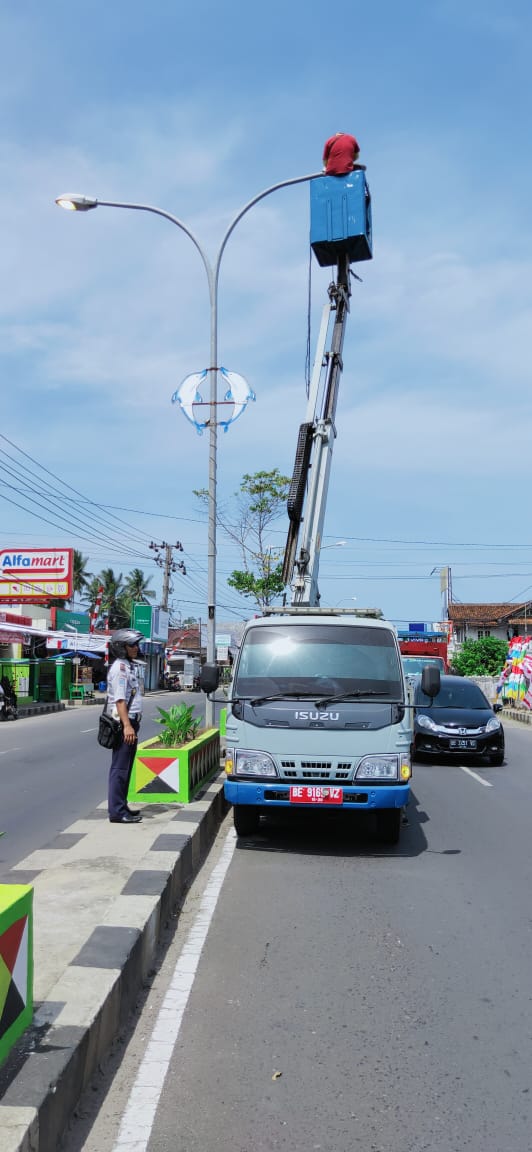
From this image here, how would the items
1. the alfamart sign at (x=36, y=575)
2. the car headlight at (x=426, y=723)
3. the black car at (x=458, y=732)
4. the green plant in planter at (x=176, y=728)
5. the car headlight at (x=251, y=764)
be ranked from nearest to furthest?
the car headlight at (x=251, y=764)
the green plant in planter at (x=176, y=728)
the black car at (x=458, y=732)
the car headlight at (x=426, y=723)
the alfamart sign at (x=36, y=575)

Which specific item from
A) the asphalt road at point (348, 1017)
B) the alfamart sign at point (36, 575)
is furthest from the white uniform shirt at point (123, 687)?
the alfamart sign at point (36, 575)

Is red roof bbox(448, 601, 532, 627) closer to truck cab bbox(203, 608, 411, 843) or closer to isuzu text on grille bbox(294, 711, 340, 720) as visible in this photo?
truck cab bbox(203, 608, 411, 843)

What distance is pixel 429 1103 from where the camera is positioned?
3.44m

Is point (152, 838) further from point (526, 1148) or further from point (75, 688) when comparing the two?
point (75, 688)

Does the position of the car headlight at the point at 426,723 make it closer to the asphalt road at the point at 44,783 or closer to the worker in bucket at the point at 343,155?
the asphalt road at the point at 44,783

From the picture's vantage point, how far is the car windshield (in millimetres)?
16281

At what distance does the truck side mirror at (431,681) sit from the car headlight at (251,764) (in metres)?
1.80

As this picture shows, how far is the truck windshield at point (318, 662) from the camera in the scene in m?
8.48

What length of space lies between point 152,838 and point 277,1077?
383 centimetres

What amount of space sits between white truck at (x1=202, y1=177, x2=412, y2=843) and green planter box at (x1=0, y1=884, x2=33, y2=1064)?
15.0ft

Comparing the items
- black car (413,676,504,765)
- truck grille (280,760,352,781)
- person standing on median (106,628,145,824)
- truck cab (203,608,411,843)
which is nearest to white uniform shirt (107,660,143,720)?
person standing on median (106,628,145,824)

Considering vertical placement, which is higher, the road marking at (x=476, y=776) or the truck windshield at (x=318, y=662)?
the truck windshield at (x=318, y=662)

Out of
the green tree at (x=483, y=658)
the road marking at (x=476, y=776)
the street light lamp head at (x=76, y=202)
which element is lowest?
the road marking at (x=476, y=776)

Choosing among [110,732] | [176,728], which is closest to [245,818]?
[110,732]
